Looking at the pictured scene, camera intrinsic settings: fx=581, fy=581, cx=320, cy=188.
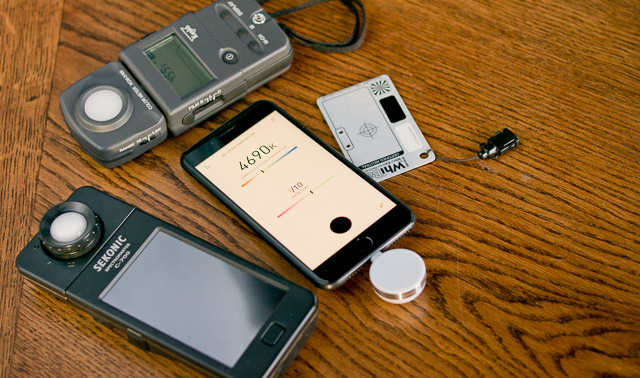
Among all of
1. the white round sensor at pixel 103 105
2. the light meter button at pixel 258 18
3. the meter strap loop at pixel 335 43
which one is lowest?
the meter strap loop at pixel 335 43

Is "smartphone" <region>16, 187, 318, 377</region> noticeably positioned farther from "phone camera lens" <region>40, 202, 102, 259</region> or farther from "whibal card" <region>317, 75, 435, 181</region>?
"whibal card" <region>317, 75, 435, 181</region>

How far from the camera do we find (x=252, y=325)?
631 mm

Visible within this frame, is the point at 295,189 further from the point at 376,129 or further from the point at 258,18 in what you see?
the point at 258,18

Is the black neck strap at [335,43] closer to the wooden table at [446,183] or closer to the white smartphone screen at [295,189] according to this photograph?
the wooden table at [446,183]

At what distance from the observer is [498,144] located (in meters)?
0.76

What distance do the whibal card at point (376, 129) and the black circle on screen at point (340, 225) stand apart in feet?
0.27

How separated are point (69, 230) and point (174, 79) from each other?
0.25 meters

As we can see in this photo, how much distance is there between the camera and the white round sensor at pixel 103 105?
0.75 metres

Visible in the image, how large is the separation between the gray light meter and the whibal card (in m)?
0.10

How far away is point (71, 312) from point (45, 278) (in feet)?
0.19

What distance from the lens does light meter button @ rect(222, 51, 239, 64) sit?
31.5 inches

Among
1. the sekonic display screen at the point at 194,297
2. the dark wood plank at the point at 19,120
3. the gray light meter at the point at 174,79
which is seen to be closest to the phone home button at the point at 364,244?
the sekonic display screen at the point at 194,297

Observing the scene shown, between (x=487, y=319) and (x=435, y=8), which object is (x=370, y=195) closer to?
(x=487, y=319)

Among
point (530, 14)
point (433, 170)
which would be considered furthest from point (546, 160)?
point (530, 14)
